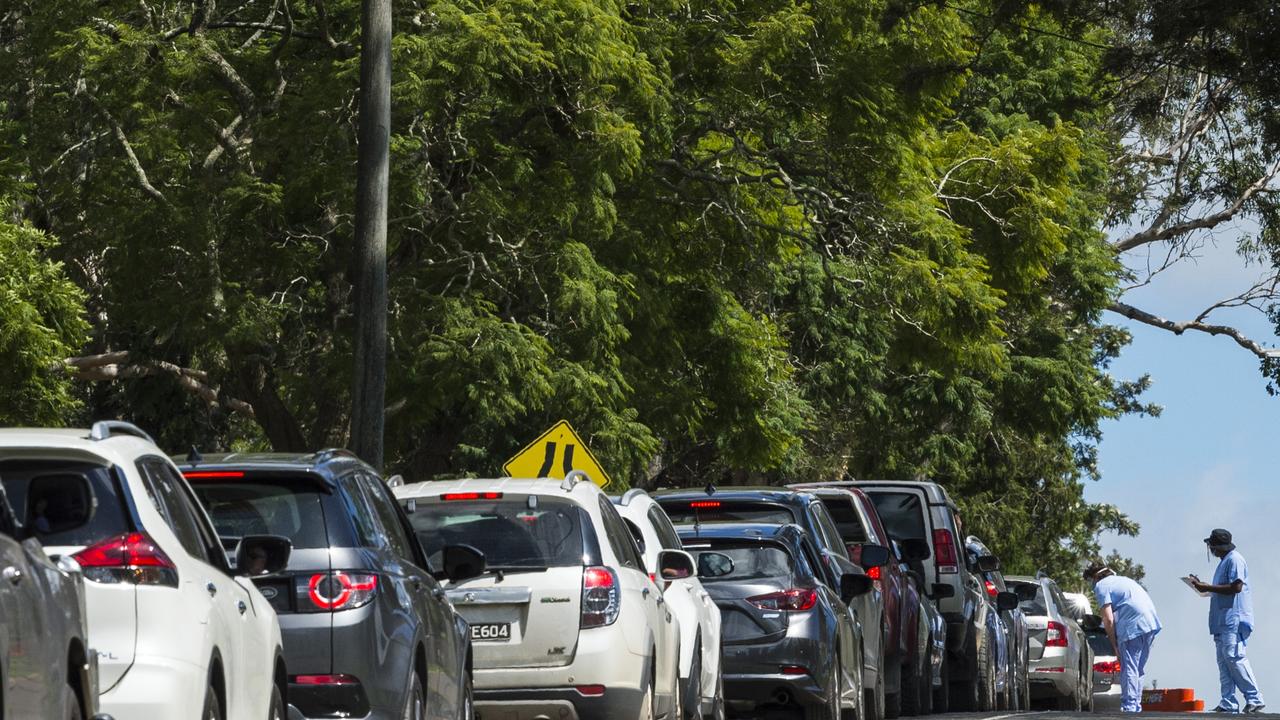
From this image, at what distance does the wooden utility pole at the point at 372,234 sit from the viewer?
17.8 m

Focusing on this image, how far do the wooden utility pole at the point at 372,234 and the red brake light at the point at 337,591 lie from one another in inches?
336

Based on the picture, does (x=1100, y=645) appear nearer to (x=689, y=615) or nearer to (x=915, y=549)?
(x=915, y=549)

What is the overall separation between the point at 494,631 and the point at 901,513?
38.2 ft

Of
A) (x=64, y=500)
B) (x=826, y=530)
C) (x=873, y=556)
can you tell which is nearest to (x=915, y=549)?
(x=873, y=556)

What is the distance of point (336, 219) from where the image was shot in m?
24.8

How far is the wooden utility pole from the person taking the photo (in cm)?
1784

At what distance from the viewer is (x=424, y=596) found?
32.9ft

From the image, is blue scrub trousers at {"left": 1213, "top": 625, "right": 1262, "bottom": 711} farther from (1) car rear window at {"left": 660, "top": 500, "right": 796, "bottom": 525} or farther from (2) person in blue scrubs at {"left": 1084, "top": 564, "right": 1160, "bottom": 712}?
(1) car rear window at {"left": 660, "top": 500, "right": 796, "bottom": 525}

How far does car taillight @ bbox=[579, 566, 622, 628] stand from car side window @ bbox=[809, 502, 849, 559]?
16.4 ft

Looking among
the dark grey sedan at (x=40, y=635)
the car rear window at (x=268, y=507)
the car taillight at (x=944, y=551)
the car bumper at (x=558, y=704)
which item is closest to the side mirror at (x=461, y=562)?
the car bumper at (x=558, y=704)

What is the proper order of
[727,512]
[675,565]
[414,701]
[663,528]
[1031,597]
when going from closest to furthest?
[414,701]
[675,565]
[663,528]
[727,512]
[1031,597]

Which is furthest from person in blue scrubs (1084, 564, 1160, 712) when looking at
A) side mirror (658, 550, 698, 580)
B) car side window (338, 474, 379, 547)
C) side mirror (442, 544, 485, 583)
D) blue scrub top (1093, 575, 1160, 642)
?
car side window (338, 474, 379, 547)

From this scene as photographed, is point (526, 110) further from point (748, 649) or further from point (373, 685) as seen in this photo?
point (373, 685)

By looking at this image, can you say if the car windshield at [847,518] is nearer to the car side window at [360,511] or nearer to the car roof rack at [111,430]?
the car side window at [360,511]
